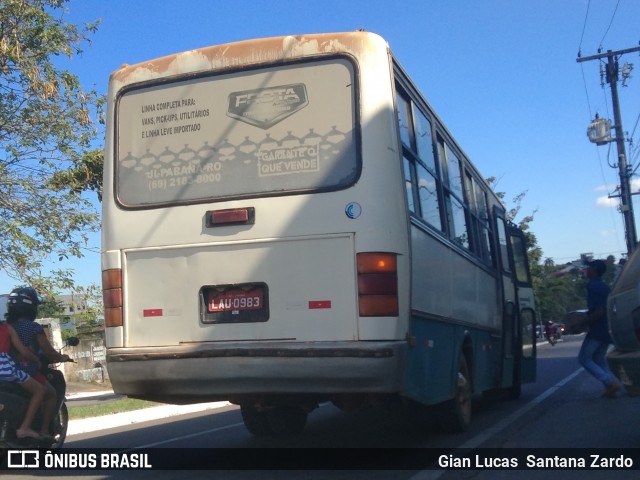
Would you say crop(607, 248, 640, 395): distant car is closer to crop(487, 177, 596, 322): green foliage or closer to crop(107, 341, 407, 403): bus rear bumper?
crop(107, 341, 407, 403): bus rear bumper

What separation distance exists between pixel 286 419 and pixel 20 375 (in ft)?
A: 10.2

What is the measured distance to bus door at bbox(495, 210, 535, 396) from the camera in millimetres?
11628

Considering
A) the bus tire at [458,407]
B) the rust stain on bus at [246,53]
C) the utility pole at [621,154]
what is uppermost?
the utility pole at [621,154]

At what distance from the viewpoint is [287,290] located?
237 inches

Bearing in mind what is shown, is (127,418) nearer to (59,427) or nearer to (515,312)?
(59,427)

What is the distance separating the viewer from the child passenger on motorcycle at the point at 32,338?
23.7ft

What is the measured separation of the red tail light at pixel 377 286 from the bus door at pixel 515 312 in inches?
233

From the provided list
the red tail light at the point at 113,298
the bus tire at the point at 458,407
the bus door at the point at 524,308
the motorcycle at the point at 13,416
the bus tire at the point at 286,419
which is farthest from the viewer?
the bus door at the point at 524,308

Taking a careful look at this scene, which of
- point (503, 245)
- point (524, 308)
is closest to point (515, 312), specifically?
point (524, 308)

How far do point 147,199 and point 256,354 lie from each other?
5.62 ft

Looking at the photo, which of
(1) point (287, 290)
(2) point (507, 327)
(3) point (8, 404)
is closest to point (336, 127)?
(1) point (287, 290)

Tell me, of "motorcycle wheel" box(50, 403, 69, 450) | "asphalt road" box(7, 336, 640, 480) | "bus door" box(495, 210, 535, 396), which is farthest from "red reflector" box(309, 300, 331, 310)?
"bus door" box(495, 210, 535, 396)

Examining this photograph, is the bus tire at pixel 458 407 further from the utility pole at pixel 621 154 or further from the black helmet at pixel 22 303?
the utility pole at pixel 621 154

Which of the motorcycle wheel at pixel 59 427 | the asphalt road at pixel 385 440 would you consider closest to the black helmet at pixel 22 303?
the motorcycle wheel at pixel 59 427
